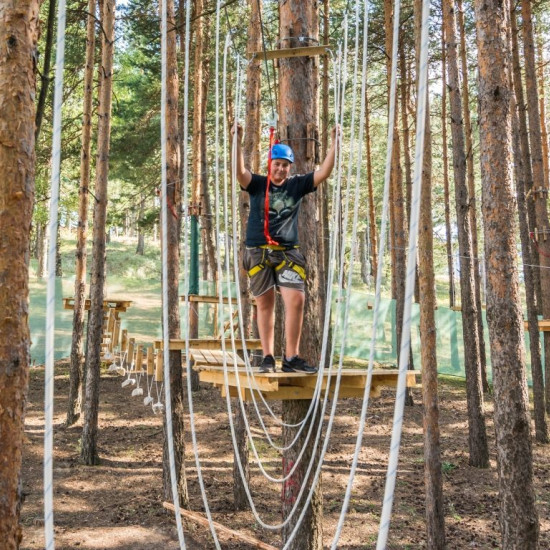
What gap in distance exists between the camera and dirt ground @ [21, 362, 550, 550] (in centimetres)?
629

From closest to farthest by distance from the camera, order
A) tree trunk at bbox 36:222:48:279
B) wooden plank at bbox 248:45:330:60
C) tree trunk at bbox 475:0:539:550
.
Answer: wooden plank at bbox 248:45:330:60
tree trunk at bbox 475:0:539:550
tree trunk at bbox 36:222:48:279

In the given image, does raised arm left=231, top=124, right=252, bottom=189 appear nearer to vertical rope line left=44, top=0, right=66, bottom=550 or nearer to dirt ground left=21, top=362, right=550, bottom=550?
vertical rope line left=44, top=0, right=66, bottom=550

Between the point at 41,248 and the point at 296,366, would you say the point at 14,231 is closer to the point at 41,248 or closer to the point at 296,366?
the point at 296,366

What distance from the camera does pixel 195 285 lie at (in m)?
9.20

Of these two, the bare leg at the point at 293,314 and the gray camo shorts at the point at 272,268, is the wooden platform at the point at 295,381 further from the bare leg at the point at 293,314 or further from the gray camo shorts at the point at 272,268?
the gray camo shorts at the point at 272,268

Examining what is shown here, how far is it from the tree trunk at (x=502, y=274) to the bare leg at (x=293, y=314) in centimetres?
163

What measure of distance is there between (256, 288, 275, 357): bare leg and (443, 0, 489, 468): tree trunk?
5050 mm

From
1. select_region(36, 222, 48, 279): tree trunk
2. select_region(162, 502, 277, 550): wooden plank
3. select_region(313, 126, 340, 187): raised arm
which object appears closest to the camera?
select_region(313, 126, 340, 187): raised arm

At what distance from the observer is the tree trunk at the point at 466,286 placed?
8203 mm

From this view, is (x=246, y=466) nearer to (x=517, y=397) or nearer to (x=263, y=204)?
(x=517, y=397)

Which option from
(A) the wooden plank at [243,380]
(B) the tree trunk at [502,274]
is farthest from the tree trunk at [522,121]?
(A) the wooden plank at [243,380]

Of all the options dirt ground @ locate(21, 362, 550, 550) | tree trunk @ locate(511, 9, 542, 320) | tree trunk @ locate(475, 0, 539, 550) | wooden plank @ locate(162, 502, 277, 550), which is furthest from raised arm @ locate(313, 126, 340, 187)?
tree trunk @ locate(511, 9, 542, 320)

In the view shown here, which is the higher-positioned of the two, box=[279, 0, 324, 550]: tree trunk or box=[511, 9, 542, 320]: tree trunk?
box=[511, 9, 542, 320]: tree trunk

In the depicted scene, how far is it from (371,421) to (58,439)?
497cm
